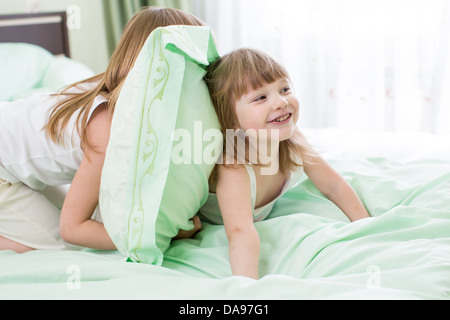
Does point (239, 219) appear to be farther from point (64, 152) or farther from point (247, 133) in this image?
point (64, 152)

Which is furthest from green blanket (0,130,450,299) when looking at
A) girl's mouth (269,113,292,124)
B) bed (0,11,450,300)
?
girl's mouth (269,113,292,124)

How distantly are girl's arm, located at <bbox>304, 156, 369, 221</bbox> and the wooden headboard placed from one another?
166 centimetres

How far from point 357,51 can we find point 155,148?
1987 mm

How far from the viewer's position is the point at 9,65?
1789mm

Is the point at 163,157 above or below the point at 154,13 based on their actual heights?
below

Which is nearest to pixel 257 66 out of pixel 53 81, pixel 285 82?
pixel 285 82

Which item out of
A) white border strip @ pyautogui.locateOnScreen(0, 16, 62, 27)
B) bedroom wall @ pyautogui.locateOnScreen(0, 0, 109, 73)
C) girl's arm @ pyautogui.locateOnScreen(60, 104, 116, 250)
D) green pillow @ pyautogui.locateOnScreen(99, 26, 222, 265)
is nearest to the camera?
green pillow @ pyautogui.locateOnScreen(99, 26, 222, 265)

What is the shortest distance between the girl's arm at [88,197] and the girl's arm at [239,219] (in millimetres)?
257

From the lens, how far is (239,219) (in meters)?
0.98

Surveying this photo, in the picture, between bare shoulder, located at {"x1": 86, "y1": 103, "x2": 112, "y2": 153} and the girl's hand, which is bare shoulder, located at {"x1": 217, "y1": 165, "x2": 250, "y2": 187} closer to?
the girl's hand

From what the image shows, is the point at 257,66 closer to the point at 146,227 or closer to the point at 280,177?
the point at 280,177

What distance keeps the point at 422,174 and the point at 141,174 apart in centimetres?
79

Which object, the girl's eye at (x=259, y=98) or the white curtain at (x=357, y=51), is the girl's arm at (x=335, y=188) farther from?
the white curtain at (x=357, y=51)

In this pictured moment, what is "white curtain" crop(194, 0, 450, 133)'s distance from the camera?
2.47 m
